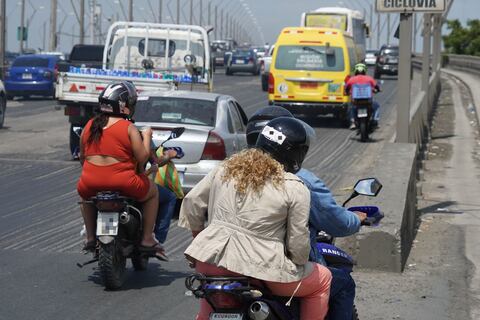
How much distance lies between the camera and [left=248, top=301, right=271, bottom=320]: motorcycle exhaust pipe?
4969mm

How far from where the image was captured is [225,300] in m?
5.03

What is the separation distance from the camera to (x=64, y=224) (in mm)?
12133

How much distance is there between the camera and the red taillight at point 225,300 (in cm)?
502

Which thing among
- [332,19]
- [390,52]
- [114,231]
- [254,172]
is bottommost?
[114,231]

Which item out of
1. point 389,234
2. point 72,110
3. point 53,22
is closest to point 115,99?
point 389,234

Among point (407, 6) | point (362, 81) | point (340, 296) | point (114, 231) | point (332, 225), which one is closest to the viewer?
point (332, 225)

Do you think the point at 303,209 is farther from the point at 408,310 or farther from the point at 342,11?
the point at 342,11

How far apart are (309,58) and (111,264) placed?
Answer: 1944 centimetres

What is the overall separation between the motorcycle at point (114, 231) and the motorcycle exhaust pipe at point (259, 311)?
3.77m

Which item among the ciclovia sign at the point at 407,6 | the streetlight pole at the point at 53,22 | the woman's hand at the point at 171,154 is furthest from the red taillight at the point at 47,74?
the woman's hand at the point at 171,154

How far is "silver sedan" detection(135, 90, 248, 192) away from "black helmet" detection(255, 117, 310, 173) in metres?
7.31

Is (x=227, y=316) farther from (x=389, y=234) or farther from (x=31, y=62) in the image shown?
(x=31, y=62)

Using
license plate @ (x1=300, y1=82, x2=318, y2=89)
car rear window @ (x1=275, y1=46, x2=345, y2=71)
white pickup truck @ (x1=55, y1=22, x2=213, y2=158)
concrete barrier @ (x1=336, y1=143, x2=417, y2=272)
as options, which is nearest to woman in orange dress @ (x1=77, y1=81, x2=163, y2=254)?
concrete barrier @ (x1=336, y1=143, x2=417, y2=272)

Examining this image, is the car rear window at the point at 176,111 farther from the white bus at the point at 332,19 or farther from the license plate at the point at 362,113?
the white bus at the point at 332,19
